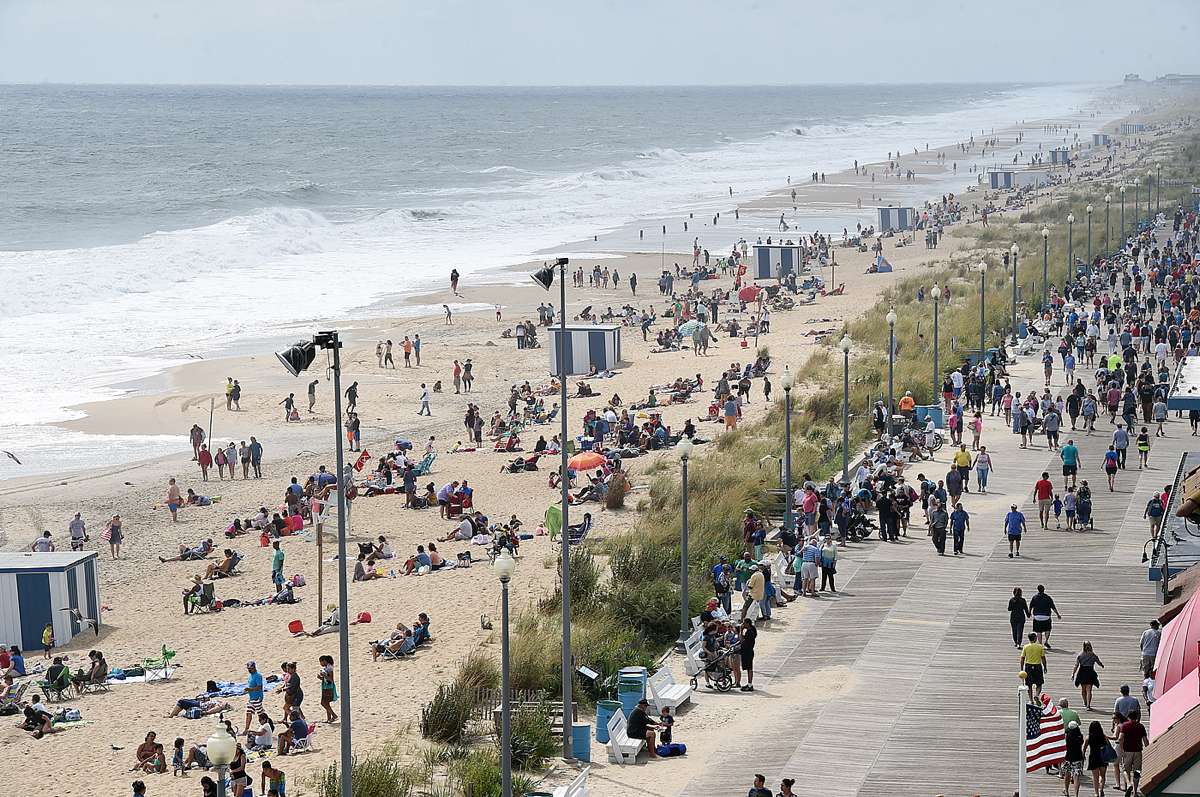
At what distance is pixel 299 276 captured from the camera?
62.8 meters

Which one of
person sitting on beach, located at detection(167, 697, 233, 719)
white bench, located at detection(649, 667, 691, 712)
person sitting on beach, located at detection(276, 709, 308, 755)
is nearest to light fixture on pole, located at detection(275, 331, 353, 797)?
person sitting on beach, located at detection(276, 709, 308, 755)

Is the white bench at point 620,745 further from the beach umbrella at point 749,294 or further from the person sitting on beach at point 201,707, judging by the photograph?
the beach umbrella at point 749,294

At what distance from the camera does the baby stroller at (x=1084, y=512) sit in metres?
23.0

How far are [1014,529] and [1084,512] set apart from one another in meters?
1.92

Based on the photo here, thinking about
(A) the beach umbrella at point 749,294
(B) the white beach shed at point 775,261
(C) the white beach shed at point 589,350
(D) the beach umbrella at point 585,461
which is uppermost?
(B) the white beach shed at point 775,261

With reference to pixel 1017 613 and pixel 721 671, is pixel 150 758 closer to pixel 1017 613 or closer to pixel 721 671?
pixel 721 671

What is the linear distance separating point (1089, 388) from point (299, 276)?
38007 mm

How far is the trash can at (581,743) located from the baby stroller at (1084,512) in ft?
34.0

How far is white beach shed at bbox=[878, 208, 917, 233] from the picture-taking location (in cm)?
7388

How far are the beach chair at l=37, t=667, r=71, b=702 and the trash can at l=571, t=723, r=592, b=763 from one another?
25.0 ft

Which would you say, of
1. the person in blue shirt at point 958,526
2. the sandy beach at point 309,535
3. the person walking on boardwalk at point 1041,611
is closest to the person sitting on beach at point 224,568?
the sandy beach at point 309,535

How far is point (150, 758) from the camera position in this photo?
1680cm

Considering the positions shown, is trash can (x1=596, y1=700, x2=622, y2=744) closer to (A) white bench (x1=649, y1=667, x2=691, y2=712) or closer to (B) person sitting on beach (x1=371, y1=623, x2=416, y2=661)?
(A) white bench (x1=649, y1=667, x2=691, y2=712)

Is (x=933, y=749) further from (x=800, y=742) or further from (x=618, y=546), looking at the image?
(x=618, y=546)
